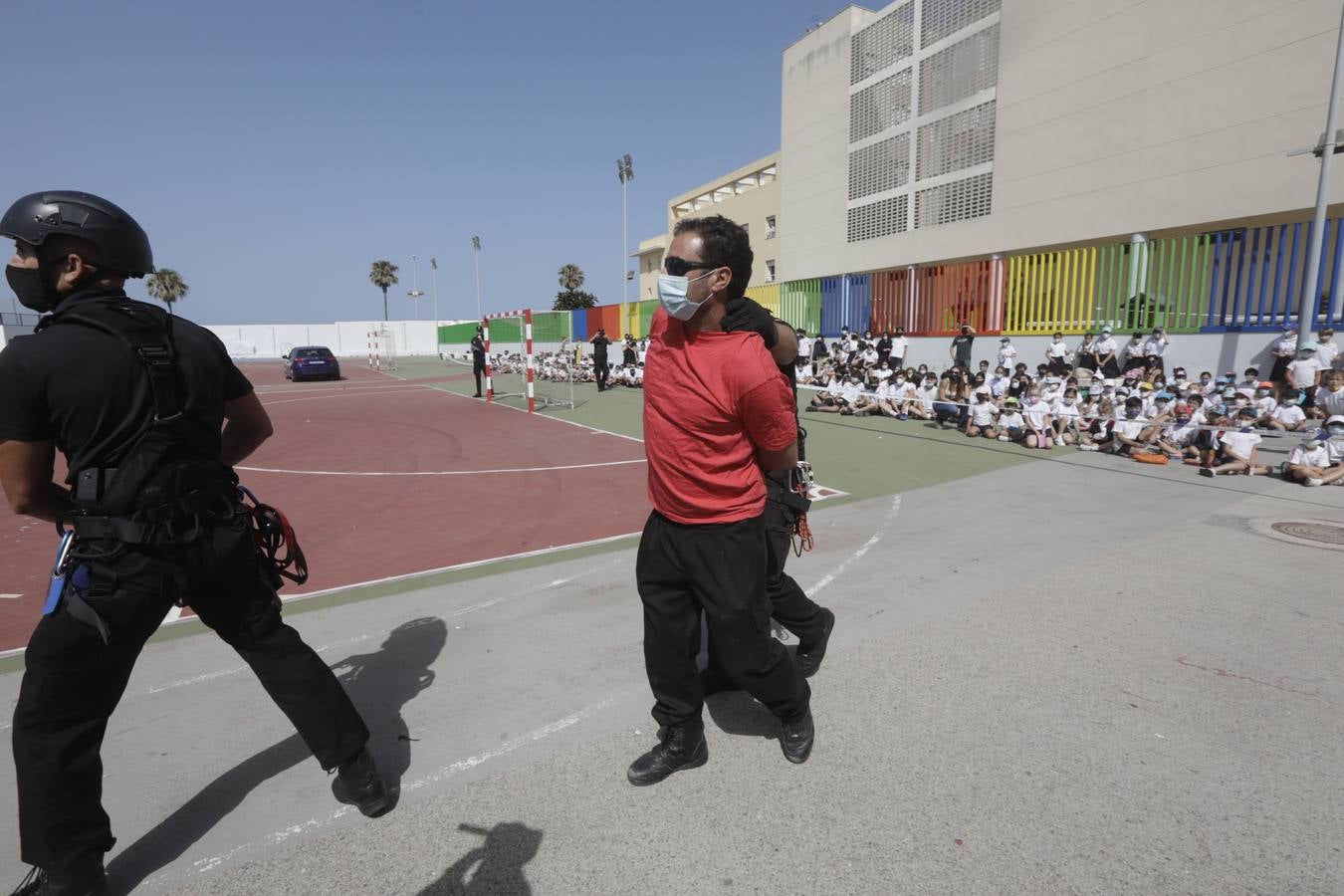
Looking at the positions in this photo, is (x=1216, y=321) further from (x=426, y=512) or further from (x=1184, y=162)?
(x=426, y=512)

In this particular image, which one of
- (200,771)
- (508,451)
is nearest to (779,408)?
(200,771)

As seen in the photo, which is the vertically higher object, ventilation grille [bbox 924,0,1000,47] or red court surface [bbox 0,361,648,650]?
ventilation grille [bbox 924,0,1000,47]

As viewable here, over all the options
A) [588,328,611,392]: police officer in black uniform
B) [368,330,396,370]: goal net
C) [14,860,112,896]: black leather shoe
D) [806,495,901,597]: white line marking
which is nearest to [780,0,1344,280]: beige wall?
[588,328,611,392]: police officer in black uniform

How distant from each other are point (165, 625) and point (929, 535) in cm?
568

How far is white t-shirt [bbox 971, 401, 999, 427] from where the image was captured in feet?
40.1

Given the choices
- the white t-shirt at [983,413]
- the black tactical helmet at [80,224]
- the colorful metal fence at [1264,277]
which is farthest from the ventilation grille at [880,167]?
the black tactical helmet at [80,224]

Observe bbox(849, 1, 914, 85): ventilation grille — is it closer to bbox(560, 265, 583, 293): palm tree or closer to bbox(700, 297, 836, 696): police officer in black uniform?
bbox(700, 297, 836, 696): police officer in black uniform

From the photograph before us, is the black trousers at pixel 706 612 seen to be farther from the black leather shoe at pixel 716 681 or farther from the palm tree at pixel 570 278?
the palm tree at pixel 570 278

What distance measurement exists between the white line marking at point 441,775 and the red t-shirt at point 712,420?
4.03 feet

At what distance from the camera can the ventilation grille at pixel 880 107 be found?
100 ft

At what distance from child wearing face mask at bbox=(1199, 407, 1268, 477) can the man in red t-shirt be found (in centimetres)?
872

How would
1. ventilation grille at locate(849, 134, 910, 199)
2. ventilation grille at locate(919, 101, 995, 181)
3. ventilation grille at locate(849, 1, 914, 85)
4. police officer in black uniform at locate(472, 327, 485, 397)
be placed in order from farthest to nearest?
ventilation grille at locate(849, 134, 910, 199) → ventilation grille at locate(849, 1, 914, 85) → ventilation grille at locate(919, 101, 995, 181) → police officer in black uniform at locate(472, 327, 485, 397)

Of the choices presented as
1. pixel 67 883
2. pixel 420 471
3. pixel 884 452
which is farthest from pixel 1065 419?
pixel 67 883

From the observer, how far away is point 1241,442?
885 cm
